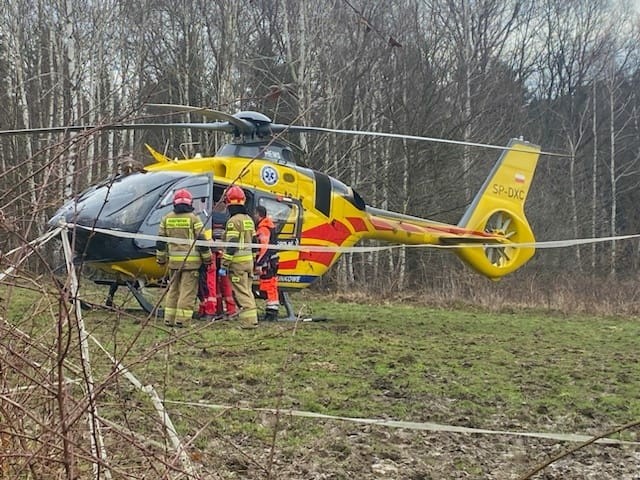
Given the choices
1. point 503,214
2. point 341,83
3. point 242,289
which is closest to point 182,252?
point 242,289

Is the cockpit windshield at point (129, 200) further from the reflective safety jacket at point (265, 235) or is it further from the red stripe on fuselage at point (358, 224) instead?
the red stripe on fuselage at point (358, 224)

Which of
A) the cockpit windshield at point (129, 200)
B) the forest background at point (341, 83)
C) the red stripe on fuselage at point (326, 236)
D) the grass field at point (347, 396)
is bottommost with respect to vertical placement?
the grass field at point (347, 396)

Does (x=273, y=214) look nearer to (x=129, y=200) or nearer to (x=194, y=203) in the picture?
(x=194, y=203)

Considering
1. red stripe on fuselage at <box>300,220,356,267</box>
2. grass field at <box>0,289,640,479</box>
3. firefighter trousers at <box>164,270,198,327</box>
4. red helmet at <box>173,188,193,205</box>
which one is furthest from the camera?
red stripe on fuselage at <box>300,220,356,267</box>

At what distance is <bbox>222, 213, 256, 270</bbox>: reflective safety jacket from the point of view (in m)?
8.99

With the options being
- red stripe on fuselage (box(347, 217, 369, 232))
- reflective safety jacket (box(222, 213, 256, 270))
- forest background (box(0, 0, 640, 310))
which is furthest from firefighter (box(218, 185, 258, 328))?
forest background (box(0, 0, 640, 310))

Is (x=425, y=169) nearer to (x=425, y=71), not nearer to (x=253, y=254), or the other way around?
(x=425, y=71)

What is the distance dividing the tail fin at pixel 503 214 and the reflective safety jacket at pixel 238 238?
455 cm

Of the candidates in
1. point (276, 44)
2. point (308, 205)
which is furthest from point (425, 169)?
point (308, 205)

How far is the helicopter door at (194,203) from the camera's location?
29.6 feet

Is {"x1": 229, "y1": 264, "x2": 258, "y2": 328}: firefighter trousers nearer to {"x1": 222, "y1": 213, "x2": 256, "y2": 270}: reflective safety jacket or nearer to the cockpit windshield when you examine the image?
{"x1": 222, "y1": 213, "x2": 256, "y2": 270}: reflective safety jacket

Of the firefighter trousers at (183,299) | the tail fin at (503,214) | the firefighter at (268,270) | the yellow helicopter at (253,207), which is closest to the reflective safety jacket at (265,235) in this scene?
the firefighter at (268,270)

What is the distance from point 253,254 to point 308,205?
3.83ft

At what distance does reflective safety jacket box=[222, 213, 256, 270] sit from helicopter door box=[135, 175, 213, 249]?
285mm
